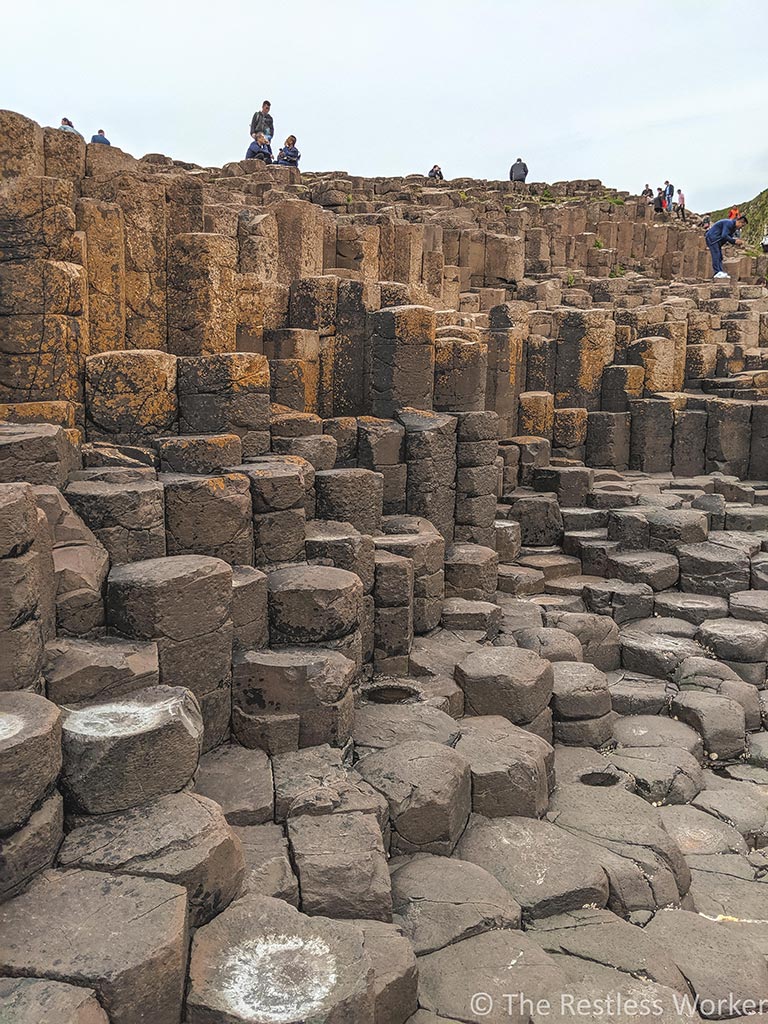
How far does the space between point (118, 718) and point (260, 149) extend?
27.5m

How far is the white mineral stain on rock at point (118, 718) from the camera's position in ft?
17.5

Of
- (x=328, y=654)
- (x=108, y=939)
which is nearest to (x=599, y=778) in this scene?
(x=328, y=654)

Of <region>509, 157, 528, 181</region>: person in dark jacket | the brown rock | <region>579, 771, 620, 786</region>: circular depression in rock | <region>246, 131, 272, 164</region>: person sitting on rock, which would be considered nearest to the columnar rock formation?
the brown rock

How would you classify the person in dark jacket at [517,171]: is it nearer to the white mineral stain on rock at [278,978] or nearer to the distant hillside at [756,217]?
the distant hillside at [756,217]

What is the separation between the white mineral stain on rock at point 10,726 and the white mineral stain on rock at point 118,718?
0.48 m

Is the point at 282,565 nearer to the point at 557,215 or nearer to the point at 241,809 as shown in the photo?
the point at 241,809

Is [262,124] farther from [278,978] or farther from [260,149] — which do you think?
[278,978]

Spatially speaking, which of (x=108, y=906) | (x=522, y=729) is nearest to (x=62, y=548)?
(x=108, y=906)

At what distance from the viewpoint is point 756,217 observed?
47031mm

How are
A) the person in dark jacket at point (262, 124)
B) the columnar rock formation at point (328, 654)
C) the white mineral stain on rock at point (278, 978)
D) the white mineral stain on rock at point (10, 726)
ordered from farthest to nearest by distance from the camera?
the person in dark jacket at point (262, 124) → the columnar rock formation at point (328, 654) → the white mineral stain on rock at point (10, 726) → the white mineral stain on rock at point (278, 978)

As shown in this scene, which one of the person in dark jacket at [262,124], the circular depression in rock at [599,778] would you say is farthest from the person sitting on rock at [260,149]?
the circular depression in rock at [599,778]

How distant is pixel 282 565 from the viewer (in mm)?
8500

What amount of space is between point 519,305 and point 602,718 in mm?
9153

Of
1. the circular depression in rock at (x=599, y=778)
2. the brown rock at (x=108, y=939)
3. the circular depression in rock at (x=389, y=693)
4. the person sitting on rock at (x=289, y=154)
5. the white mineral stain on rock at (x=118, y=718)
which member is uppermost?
the person sitting on rock at (x=289, y=154)
